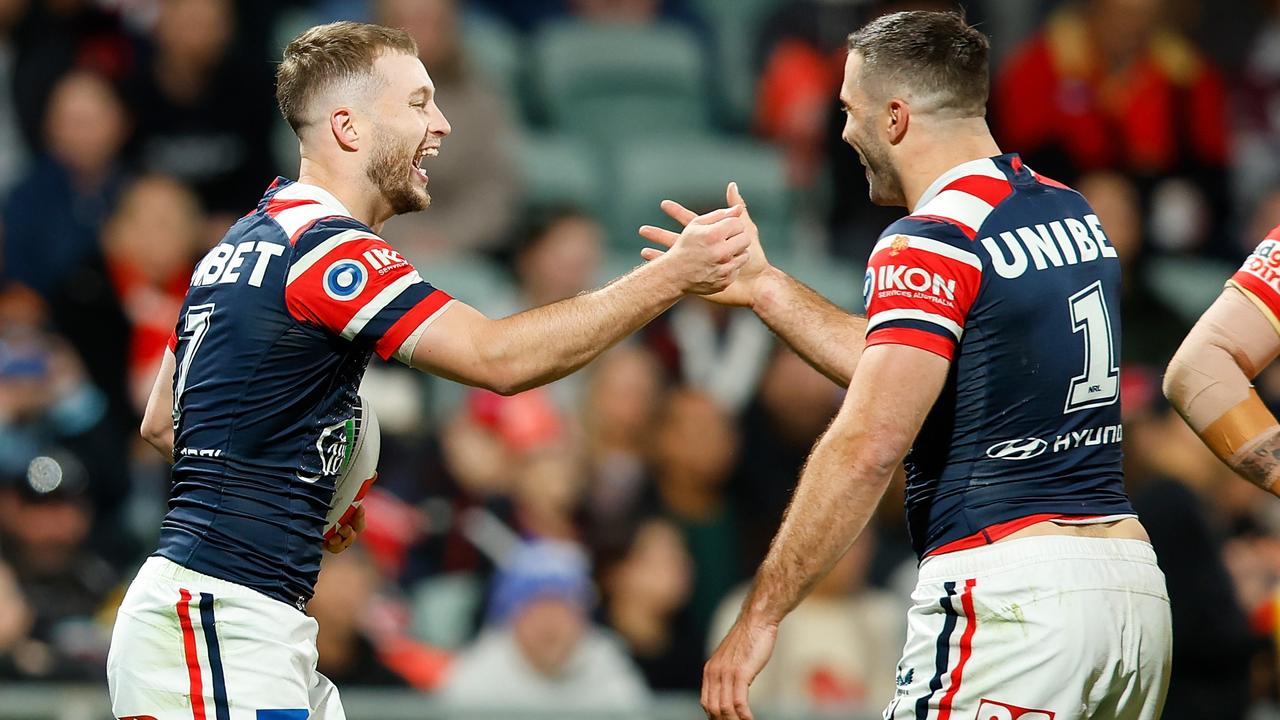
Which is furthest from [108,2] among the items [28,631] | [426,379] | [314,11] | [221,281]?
[221,281]

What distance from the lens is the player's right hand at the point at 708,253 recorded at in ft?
15.4

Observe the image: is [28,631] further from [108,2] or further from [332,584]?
[108,2]

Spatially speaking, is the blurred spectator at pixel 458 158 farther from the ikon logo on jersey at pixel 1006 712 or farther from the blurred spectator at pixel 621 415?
the ikon logo on jersey at pixel 1006 712

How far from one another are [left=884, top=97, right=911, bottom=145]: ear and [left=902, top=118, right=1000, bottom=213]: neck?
0.19 ft

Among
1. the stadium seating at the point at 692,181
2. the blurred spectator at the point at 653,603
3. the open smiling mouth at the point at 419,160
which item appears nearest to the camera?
the open smiling mouth at the point at 419,160

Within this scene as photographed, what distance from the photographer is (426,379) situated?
9.96 metres

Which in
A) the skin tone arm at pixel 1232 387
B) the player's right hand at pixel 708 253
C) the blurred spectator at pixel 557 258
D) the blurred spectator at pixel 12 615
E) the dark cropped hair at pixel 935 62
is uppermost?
the blurred spectator at pixel 557 258

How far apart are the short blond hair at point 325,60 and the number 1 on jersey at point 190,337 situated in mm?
643

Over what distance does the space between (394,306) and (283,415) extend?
413 millimetres

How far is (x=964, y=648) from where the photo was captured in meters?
4.43

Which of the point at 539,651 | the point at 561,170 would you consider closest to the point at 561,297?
the point at 561,170

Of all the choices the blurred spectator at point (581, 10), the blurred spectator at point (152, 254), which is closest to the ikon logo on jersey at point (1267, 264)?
the blurred spectator at point (152, 254)

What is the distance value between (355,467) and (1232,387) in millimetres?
2416

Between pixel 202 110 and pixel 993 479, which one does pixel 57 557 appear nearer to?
pixel 202 110
